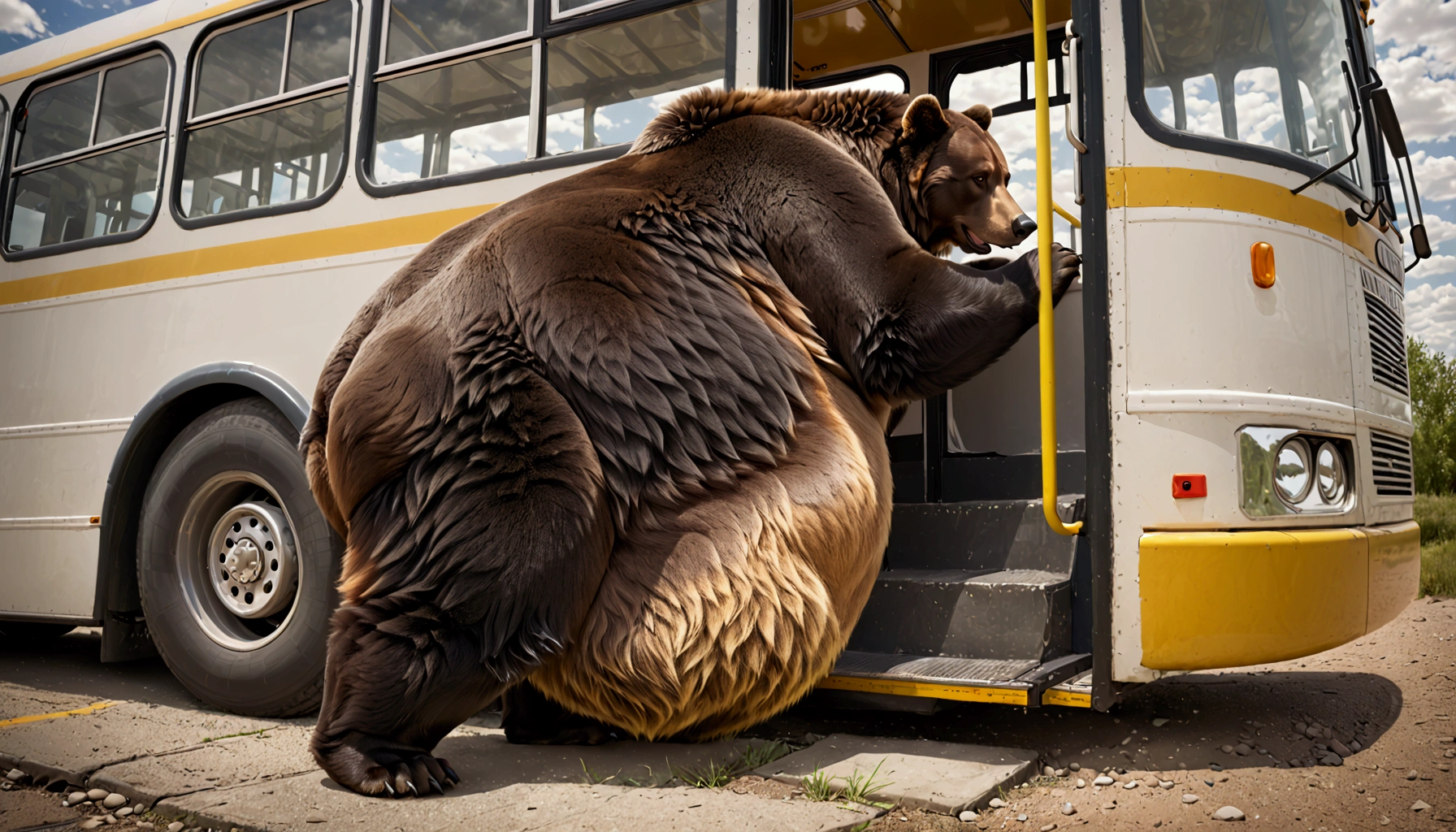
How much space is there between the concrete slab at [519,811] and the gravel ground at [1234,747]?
27cm

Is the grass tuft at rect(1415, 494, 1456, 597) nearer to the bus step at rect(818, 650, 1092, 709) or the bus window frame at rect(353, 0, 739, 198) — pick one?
the bus step at rect(818, 650, 1092, 709)

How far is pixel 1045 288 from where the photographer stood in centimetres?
271

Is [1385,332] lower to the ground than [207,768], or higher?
higher

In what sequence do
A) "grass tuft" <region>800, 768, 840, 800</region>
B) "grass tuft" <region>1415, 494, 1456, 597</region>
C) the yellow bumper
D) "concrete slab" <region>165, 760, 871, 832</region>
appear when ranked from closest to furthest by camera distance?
"concrete slab" <region>165, 760, 871, 832</region> → "grass tuft" <region>800, 768, 840, 800</region> → the yellow bumper → "grass tuft" <region>1415, 494, 1456, 597</region>

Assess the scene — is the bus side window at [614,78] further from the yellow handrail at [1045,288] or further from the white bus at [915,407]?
the yellow handrail at [1045,288]

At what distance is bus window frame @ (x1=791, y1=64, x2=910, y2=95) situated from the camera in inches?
198

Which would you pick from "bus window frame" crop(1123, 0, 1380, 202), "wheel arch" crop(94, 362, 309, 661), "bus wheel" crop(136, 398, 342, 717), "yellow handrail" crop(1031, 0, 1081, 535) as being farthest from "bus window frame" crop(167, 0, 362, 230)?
"bus window frame" crop(1123, 0, 1380, 202)

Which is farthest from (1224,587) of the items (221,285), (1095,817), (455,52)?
(221,285)

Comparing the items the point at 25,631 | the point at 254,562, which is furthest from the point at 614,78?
the point at 25,631

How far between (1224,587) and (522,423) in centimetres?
200

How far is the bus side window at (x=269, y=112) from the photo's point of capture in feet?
13.6

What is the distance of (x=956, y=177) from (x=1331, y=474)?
1514 mm

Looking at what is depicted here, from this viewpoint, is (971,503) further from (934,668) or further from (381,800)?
(381,800)

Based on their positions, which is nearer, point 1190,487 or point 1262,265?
point 1190,487
